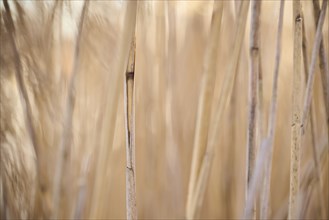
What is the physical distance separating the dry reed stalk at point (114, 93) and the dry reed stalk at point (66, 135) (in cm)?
10

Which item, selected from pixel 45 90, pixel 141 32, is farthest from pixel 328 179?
pixel 45 90

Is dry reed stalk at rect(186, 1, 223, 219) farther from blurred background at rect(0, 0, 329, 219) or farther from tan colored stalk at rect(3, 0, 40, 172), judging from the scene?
tan colored stalk at rect(3, 0, 40, 172)

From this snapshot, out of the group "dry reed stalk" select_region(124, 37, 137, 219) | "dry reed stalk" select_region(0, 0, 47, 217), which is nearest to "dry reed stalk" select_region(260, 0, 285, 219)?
"dry reed stalk" select_region(124, 37, 137, 219)

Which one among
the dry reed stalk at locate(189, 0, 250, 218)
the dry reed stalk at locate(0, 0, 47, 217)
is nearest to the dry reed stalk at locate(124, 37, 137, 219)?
the dry reed stalk at locate(189, 0, 250, 218)

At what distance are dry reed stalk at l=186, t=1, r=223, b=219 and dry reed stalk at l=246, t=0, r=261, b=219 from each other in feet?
0.30

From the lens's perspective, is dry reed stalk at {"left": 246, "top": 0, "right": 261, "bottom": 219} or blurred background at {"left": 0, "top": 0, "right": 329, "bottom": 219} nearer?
dry reed stalk at {"left": 246, "top": 0, "right": 261, "bottom": 219}

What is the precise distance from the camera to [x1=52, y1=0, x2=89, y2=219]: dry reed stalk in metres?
0.61

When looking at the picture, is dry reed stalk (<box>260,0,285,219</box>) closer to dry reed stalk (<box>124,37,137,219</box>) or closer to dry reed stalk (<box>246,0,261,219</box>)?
dry reed stalk (<box>246,0,261,219</box>)

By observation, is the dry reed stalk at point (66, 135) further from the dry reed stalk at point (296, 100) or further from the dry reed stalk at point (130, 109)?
the dry reed stalk at point (296, 100)

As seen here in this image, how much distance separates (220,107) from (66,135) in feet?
0.86

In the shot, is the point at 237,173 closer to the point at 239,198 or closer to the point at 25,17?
the point at 239,198

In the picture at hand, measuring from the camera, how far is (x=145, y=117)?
0.75 metres

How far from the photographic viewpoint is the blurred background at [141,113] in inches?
25.6

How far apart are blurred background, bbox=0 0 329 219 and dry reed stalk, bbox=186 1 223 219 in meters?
0.03
